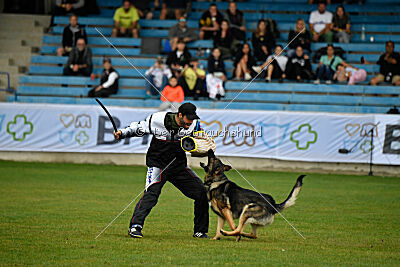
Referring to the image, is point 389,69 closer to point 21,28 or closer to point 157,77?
point 157,77

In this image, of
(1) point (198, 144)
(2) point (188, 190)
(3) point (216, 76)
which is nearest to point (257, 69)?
(3) point (216, 76)

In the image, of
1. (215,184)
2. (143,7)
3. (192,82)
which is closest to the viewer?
(215,184)

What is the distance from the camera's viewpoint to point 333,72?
20.2m

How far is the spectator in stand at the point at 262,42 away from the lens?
20.5 meters

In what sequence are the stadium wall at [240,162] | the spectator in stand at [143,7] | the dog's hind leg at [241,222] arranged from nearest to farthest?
the dog's hind leg at [241,222], the stadium wall at [240,162], the spectator in stand at [143,7]

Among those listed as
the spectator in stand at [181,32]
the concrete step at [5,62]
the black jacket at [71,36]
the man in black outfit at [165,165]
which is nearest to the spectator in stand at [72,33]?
the black jacket at [71,36]

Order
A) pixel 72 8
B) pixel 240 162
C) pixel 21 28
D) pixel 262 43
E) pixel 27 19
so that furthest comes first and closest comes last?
pixel 27 19
pixel 21 28
pixel 72 8
pixel 262 43
pixel 240 162

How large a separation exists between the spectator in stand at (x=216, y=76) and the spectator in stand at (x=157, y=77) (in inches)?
49.4

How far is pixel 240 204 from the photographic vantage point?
25.5ft

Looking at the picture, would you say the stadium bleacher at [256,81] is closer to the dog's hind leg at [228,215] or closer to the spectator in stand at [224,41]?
the spectator in stand at [224,41]

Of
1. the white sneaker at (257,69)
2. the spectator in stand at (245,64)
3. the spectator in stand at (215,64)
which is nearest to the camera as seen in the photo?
the white sneaker at (257,69)

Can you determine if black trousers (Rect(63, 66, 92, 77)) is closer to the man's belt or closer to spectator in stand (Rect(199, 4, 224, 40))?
spectator in stand (Rect(199, 4, 224, 40))

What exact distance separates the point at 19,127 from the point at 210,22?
7.54 metres

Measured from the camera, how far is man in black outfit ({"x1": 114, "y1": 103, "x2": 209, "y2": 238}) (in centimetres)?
789
